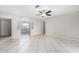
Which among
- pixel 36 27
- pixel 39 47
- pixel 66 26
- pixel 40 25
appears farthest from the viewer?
pixel 40 25

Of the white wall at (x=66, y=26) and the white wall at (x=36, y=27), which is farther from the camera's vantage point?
the white wall at (x=36, y=27)

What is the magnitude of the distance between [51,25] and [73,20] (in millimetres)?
3955

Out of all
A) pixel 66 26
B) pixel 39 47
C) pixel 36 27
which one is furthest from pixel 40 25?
pixel 39 47

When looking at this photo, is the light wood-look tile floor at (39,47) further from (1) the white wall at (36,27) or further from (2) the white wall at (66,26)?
(1) the white wall at (36,27)

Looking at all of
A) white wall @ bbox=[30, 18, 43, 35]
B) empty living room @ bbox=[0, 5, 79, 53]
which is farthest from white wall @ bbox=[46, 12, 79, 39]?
white wall @ bbox=[30, 18, 43, 35]

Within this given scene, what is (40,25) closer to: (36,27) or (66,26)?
(36,27)

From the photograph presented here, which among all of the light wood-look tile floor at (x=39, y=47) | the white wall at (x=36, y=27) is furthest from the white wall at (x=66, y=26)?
the white wall at (x=36, y=27)

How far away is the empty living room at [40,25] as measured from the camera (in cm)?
562

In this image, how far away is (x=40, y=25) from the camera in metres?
13.8

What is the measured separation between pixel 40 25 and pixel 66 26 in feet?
18.9

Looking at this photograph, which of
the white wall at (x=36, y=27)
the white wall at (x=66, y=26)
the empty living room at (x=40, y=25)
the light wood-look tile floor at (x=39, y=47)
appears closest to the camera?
the light wood-look tile floor at (x=39, y=47)

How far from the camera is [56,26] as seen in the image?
33.6 ft
